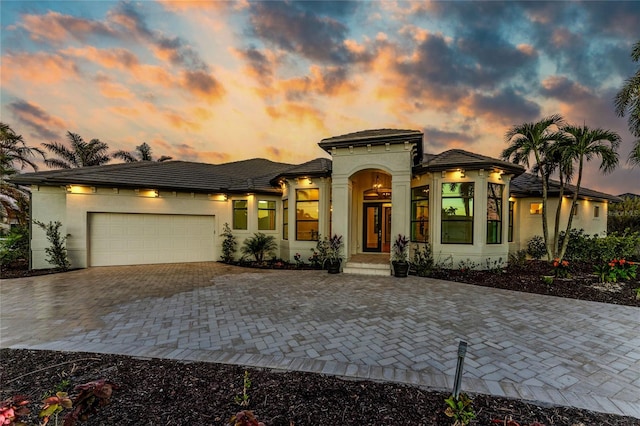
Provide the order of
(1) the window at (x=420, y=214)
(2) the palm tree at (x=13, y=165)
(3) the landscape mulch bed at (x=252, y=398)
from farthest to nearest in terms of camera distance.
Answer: (2) the palm tree at (x=13, y=165) → (1) the window at (x=420, y=214) → (3) the landscape mulch bed at (x=252, y=398)

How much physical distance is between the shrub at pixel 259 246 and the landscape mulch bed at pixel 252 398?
26.8ft

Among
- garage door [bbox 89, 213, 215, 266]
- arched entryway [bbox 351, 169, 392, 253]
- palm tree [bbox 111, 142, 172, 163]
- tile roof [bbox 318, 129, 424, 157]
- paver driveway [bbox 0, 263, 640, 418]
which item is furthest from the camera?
A: palm tree [bbox 111, 142, 172, 163]

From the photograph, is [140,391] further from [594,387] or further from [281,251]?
[281,251]

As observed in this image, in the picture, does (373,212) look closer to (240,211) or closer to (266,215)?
(266,215)

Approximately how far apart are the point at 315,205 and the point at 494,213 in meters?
6.78

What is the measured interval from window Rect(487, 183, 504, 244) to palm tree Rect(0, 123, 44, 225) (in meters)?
17.5

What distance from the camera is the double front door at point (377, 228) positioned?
1177 centimetres

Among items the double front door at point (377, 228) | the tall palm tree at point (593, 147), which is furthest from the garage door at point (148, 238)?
the tall palm tree at point (593, 147)

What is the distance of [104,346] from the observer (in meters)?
3.66

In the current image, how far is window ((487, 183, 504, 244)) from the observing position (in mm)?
9234

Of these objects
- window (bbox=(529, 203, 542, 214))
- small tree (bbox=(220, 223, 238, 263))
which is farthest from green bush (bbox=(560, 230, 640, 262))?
small tree (bbox=(220, 223, 238, 263))

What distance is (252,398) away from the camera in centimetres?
247

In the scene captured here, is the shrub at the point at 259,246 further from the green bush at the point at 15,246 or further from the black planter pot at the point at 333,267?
the green bush at the point at 15,246

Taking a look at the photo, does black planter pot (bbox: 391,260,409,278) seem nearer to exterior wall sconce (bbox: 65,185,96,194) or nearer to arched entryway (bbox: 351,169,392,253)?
arched entryway (bbox: 351,169,392,253)
